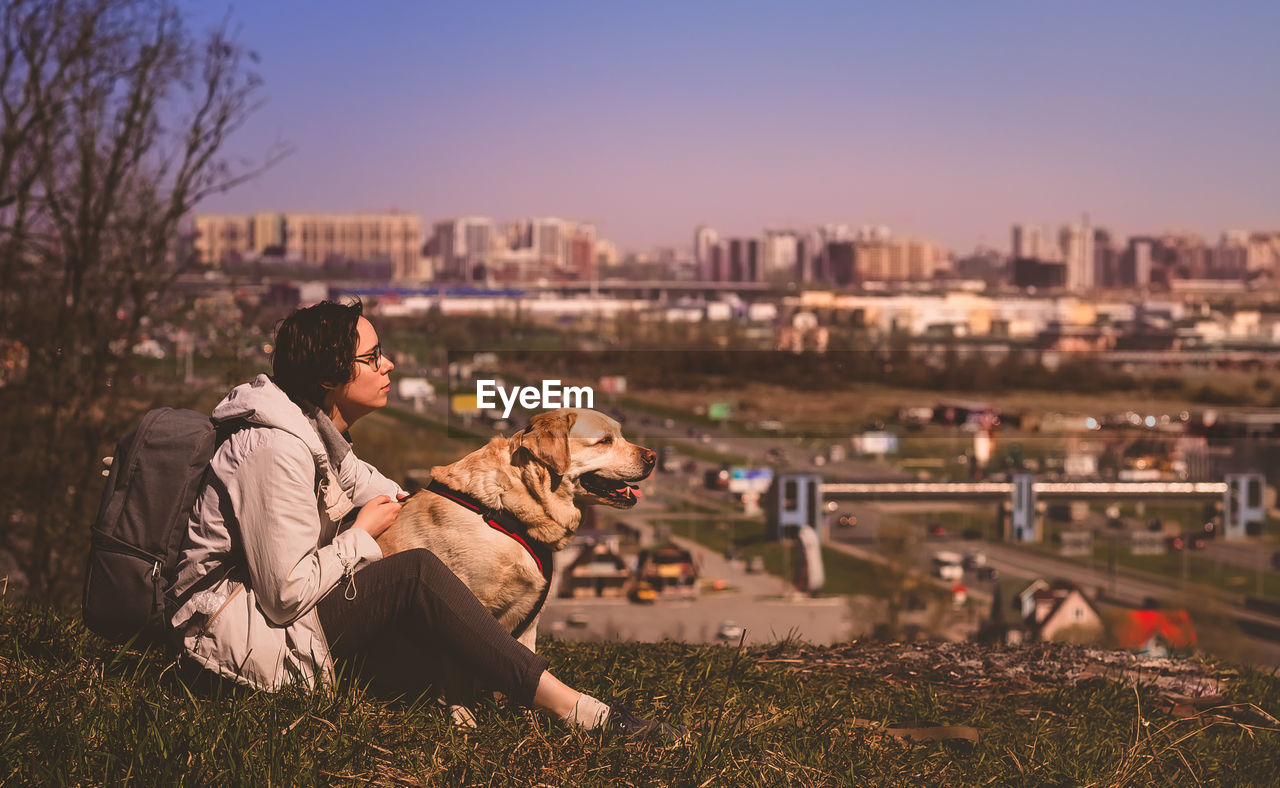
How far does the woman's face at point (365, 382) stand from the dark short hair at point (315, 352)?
2cm

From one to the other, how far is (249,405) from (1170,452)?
3706 inches

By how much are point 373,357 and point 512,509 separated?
600mm

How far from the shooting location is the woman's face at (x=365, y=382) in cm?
377

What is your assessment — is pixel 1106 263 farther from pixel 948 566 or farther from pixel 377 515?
pixel 377 515

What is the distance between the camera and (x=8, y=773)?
3316 millimetres

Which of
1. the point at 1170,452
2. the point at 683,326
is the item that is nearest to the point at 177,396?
the point at 683,326

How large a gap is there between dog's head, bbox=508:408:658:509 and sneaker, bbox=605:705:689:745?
2.01 feet

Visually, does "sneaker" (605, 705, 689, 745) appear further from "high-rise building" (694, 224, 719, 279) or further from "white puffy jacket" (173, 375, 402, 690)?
"high-rise building" (694, 224, 719, 279)

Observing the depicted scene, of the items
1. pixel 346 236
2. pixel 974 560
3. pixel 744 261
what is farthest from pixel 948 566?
pixel 744 261

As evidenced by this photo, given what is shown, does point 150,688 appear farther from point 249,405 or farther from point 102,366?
point 102,366

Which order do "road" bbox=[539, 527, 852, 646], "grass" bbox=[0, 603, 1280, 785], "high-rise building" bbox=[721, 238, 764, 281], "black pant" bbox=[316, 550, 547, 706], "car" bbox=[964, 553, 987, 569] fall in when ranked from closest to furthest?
"grass" bbox=[0, 603, 1280, 785]
"black pant" bbox=[316, 550, 547, 706]
"road" bbox=[539, 527, 852, 646]
"car" bbox=[964, 553, 987, 569]
"high-rise building" bbox=[721, 238, 764, 281]

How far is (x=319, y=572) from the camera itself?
354 cm

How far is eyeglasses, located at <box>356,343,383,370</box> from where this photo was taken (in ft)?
12.4

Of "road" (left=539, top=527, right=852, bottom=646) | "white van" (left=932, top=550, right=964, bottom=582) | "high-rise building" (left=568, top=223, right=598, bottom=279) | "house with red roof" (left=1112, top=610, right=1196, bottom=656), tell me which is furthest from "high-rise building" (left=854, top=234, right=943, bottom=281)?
"road" (left=539, top=527, right=852, bottom=646)
